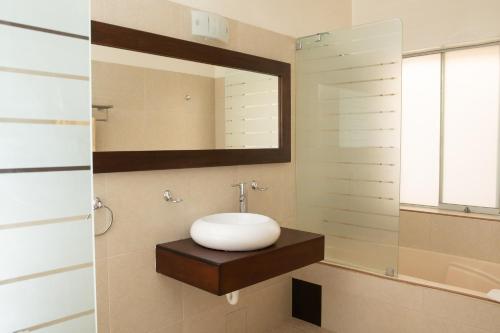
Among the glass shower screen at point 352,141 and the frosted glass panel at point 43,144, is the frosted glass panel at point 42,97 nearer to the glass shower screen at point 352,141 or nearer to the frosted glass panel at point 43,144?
the frosted glass panel at point 43,144

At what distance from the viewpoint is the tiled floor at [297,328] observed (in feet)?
8.29

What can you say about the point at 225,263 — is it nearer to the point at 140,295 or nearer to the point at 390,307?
the point at 140,295

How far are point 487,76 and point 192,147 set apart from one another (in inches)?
90.4

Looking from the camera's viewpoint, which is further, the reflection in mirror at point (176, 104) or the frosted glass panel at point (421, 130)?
the frosted glass panel at point (421, 130)

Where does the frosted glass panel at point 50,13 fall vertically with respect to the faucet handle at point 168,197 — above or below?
above

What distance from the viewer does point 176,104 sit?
1.94 metres

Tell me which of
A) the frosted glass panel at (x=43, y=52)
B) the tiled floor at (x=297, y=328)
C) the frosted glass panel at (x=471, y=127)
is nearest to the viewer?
the frosted glass panel at (x=43, y=52)

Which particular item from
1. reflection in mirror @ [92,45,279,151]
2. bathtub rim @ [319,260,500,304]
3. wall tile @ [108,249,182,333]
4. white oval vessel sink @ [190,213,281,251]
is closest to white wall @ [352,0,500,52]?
reflection in mirror @ [92,45,279,151]

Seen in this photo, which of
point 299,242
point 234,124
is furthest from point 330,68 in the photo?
point 299,242

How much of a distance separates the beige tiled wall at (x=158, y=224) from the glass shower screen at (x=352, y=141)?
355mm

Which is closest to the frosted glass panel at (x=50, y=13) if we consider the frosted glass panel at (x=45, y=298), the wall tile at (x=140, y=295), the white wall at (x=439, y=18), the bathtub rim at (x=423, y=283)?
the frosted glass panel at (x=45, y=298)

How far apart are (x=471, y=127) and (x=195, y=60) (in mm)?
2211

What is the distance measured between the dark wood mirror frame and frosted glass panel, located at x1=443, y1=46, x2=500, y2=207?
4.63 ft

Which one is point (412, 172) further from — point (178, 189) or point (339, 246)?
point (178, 189)
